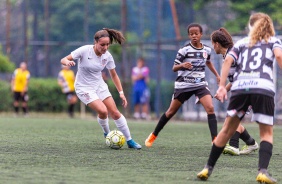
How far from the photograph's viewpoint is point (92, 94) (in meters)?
12.3

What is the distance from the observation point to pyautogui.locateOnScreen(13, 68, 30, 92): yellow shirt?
28870 millimetres

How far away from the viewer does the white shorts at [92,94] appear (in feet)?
40.3

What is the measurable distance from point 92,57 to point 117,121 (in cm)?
110

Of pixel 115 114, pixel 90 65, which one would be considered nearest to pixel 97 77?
pixel 90 65

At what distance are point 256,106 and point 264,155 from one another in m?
0.54

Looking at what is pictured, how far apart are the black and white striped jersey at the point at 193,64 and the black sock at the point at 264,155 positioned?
443 centimetres

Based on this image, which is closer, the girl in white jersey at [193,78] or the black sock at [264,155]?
the black sock at [264,155]

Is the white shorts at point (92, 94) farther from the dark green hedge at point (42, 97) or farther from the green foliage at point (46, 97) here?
the green foliage at point (46, 97)

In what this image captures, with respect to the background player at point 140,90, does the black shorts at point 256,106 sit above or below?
above

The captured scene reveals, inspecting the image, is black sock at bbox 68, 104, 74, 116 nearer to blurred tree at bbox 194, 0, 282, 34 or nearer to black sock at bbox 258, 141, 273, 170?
blurred tree at bbox 194, 0, 282, 34

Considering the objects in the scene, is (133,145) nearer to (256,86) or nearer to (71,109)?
(256,86)

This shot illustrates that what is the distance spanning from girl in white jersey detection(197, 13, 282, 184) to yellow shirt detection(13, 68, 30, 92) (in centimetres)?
2109

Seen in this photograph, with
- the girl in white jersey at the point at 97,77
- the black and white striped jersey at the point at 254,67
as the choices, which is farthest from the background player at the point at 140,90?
the black and white striped jersey at the point at 254,67

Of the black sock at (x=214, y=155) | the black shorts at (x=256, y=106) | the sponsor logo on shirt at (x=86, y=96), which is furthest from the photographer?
the sponsor logo on shirt at (x=86, y=96)
